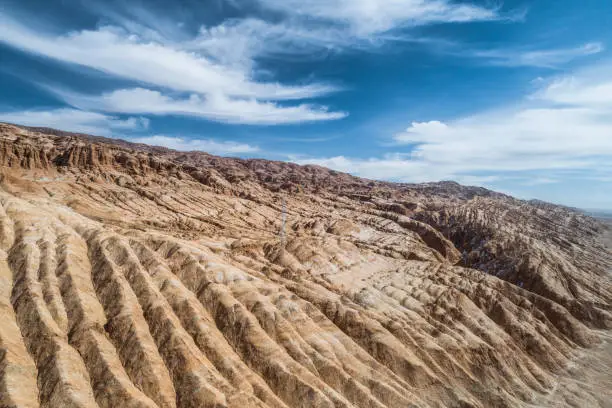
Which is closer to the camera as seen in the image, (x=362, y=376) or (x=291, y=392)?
(x=291, y=392)

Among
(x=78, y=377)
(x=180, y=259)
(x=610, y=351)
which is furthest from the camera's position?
(x=610, y=351)

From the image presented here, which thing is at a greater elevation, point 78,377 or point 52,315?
point 52,315

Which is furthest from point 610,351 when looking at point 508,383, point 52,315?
point 52,315

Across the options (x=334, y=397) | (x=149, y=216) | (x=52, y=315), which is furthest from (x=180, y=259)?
(x=149, y=216)

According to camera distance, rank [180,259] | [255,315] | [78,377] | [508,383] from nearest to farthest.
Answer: [78,377]
[255,315]
[508,383]
[180,259]

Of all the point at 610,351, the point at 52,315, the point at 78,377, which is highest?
the point at 52,315

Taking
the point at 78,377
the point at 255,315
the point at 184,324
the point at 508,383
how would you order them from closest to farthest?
the point at 78,377 < the point at 184,324 < the point at 255,315 < the point at 508,383

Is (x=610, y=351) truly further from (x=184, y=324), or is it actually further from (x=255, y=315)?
(x=184, y=324)

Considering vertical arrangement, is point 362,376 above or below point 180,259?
below

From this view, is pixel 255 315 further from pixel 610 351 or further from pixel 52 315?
pixel 610 351
